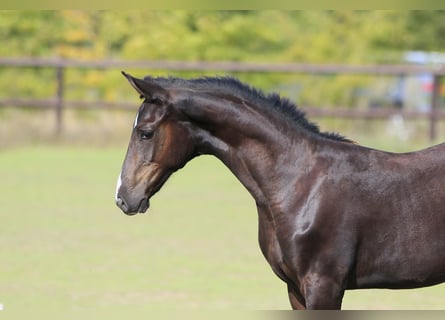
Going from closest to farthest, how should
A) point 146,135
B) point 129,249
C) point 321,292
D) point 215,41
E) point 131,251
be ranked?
point 321,292 → point 146,135 → point 131,251 → point 129,249 → point 215,41

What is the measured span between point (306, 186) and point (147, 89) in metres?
0.88

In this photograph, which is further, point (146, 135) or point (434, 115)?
point (434, 115)

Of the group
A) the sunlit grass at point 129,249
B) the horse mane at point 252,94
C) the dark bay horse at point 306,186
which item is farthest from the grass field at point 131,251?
the horse mane at point 252,94

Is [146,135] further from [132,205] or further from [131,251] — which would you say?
[131,251]

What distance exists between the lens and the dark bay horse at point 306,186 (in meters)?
4.27

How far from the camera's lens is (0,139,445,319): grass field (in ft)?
24.1

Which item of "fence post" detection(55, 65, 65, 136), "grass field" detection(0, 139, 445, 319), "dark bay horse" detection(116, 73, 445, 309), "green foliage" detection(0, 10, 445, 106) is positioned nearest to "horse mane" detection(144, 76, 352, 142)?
"dark bay horse" detection(116, 73, 445, 309)

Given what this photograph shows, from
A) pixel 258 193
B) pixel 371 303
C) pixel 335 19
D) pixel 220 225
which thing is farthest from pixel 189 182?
pixel 335 19

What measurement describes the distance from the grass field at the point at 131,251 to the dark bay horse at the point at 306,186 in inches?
33.4

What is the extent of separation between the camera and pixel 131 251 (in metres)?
9.59

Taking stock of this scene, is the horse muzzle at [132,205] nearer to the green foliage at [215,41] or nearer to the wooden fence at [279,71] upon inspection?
the wooden fence at [279,71]

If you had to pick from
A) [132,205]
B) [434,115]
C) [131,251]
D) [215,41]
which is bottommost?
[131,251]

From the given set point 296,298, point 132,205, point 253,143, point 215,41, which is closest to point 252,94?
point 253,143

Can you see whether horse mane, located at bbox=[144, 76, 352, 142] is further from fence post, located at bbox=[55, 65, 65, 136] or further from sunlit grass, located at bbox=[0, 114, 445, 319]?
fence post, located at bbox=[55, 65, 65, 136]
